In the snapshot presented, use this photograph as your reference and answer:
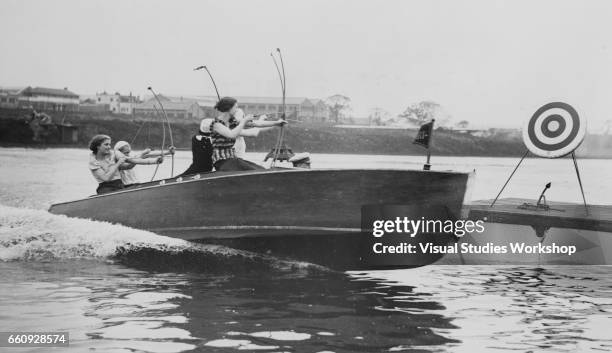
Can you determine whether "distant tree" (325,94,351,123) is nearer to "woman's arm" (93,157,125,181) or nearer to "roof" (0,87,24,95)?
"woman's arm" (93,157,125,181)

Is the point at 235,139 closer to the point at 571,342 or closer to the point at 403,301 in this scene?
the point at 403,301

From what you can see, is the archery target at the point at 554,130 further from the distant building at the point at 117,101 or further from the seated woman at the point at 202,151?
the distant building at the point at 117,101

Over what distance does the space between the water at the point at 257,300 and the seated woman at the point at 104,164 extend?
0.41 meters

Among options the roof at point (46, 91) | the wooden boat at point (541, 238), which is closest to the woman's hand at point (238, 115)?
the wooden boat at point (541, 238)

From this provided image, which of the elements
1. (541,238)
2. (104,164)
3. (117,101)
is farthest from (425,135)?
(117,101)

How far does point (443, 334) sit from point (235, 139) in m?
2.59

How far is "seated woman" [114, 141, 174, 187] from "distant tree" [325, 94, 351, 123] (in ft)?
8.87

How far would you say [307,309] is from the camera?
183 inches

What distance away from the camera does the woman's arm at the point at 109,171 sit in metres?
6.54

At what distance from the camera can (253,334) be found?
157 inches

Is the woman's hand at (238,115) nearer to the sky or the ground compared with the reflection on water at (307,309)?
nearer to the sky

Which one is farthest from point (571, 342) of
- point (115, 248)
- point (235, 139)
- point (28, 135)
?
point (28, 135)

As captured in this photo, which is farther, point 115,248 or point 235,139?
point 115,248

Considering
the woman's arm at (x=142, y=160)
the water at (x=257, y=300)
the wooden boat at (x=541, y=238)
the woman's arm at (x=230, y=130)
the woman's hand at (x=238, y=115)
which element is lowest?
the water at (x=257, y=300)
